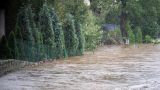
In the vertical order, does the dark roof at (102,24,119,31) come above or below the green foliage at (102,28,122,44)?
above

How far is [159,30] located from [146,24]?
3.51m

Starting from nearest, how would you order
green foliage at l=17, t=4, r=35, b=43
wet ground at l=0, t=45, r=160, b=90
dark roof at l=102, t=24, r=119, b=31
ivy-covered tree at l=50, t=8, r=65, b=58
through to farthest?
wet ground at l=0, t=45, r=160, b=90, green foliage at l=17, t=4, r=35, b=43, ivy-covered tree at l=50, t=8, r=65, b=58, dark roof at l=102, t=24, r=119, b=31

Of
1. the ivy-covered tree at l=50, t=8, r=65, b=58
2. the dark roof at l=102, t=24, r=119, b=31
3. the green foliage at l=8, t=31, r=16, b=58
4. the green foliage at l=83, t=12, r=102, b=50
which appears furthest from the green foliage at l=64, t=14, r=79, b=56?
the dark roof at l=102, t=24, r=119, b=31

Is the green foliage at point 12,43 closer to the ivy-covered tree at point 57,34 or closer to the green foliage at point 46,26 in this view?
the green foliage at point 46,26

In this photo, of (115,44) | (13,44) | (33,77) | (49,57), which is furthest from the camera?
(115,44)

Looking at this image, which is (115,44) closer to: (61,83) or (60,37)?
(60,37)

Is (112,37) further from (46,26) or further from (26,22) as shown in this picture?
(26,22)

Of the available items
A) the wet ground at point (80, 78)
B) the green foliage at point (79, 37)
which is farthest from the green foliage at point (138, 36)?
the wet ground at point (80, 78)

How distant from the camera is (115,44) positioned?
173 feet

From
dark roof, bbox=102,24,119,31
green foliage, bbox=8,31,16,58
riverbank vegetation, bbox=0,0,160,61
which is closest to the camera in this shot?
green foliage, bbox=8,31,16,58

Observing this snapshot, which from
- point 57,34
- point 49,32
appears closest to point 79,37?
point 57,34

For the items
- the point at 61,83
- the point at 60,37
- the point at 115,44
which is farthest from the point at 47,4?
the point at 115,44

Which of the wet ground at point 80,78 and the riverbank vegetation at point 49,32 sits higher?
the riverbank vegetation at point 49,32

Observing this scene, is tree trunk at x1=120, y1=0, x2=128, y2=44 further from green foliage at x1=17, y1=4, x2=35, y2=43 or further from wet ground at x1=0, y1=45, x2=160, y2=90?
wet ground at x1=0, y1=45, x2=160, y2=90
